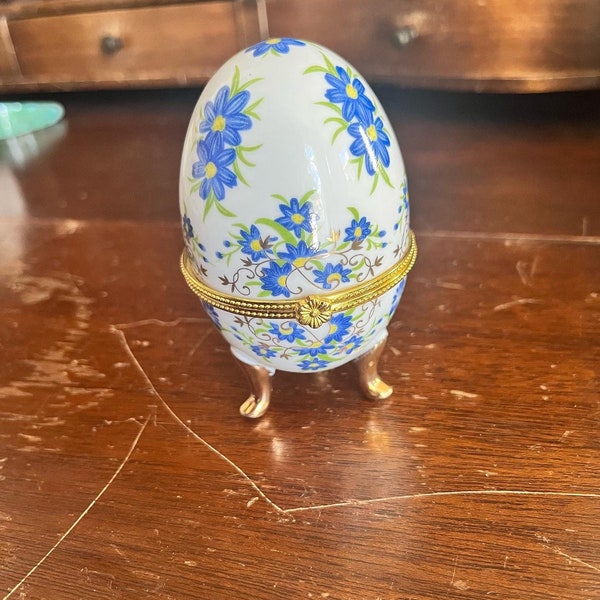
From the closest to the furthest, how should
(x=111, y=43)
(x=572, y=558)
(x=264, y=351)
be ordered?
(x=572, y=558) < (x=264, y=351) < (x=111, y=43)

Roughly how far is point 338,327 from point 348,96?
0.16 metres

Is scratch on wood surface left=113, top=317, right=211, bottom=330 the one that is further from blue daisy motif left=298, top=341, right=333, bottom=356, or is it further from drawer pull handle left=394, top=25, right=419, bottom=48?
drawer pull handle left=394, top=25, right=419, bottom=48

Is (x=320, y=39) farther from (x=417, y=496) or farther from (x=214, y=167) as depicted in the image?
(x=417, y=496)

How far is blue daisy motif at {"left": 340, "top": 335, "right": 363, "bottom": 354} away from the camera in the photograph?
0.49 metres

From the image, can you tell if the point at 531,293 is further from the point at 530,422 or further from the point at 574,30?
the point at 574,30

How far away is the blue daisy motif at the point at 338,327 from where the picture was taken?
464mm

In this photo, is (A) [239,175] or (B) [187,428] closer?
(A) [239,175]

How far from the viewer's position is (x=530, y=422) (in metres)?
0.50

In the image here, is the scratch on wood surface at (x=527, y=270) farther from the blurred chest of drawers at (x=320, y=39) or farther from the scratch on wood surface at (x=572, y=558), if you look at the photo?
the blurred chest of drawers at (x=320, y=39)

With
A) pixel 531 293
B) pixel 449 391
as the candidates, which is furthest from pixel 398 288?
pixel 531 293

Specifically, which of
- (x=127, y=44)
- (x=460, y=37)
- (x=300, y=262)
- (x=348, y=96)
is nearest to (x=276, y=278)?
(x=300, y=262)

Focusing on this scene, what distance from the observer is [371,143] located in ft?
1.43

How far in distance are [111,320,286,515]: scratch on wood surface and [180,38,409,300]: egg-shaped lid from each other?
13cm

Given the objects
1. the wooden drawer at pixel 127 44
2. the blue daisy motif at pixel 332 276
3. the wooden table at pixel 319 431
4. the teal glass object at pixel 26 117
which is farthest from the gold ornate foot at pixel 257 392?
the teal glass object at pixel 26 117
